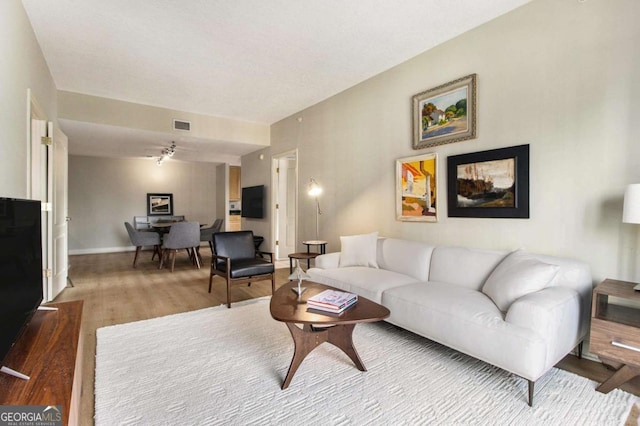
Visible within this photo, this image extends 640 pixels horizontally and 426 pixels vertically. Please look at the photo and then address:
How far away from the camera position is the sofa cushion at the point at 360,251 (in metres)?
3.62

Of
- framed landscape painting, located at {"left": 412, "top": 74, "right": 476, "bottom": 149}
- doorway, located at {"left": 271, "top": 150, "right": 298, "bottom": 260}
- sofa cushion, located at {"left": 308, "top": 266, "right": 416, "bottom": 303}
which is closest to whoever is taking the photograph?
sofa cushion, located at {"left": 308, "top": 266, "right": 416, "bottom": 303}

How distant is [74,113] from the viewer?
4531 mm

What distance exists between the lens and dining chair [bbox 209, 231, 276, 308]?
3.72 meters

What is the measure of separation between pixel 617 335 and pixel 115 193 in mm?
9581

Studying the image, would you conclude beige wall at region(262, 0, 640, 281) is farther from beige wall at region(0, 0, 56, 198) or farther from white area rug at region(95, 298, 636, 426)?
beige wall at region(0, 0, 56, 198)

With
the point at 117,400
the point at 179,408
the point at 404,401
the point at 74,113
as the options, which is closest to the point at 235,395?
the point at 179,408

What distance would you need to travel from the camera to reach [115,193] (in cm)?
830

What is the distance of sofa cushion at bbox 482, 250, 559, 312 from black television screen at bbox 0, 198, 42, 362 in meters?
2.63

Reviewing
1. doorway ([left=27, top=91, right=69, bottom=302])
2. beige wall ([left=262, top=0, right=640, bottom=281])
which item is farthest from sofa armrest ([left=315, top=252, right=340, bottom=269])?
doorway ([left=27, top=91, right=69, bottom=302])

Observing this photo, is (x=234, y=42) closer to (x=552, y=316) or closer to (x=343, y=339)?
(x=343, y=339)

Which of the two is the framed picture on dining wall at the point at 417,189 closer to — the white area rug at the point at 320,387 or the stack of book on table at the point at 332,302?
the white area rug at the point at 320,387

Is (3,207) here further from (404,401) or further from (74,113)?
(74,113)

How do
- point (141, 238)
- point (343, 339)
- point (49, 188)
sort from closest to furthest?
point (343, 339) → point (49, 188) → point (141, 238)

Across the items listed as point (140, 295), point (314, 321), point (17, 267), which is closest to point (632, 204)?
point (314, 321)
